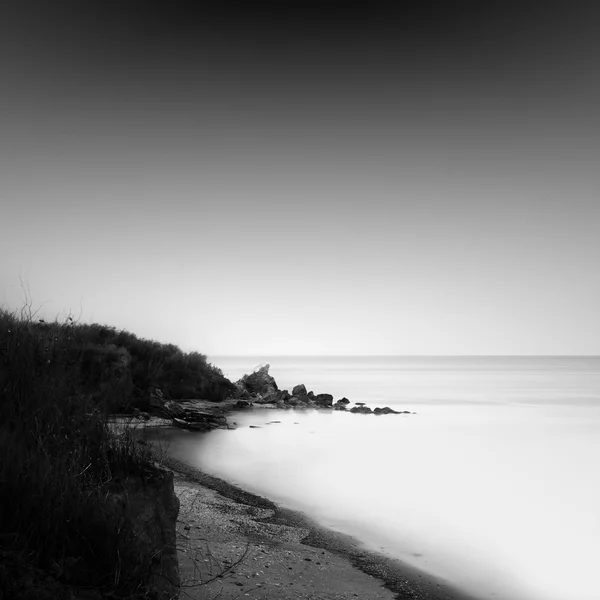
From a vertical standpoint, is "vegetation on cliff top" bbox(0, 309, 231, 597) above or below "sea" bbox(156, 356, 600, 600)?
above

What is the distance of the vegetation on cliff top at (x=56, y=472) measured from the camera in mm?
2633

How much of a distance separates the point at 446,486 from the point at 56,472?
11149 millimetres

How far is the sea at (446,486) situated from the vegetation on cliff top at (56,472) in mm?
5358

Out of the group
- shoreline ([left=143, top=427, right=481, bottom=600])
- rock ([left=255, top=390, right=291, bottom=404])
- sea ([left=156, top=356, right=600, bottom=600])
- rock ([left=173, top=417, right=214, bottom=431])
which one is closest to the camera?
shoreline ([left=143, top=427, right=481, bottom=600])

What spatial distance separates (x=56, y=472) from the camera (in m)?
2.89

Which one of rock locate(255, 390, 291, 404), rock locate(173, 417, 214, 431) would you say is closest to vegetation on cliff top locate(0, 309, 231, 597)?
rock locate(173, 417, 214, 431)

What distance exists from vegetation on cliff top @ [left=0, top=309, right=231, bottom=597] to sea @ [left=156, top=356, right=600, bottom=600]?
5.36m

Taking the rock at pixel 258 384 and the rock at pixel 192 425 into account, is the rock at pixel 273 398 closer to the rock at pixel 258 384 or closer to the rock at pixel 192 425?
the rock at pixel 258 384

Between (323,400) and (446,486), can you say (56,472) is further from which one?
(323,400)

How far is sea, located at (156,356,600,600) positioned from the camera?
7.45 m

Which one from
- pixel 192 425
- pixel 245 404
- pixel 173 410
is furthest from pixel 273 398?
pixel 192 425

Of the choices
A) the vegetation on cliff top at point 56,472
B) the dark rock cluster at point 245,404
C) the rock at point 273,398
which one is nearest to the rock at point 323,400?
the dark rock cluster at point 245,404

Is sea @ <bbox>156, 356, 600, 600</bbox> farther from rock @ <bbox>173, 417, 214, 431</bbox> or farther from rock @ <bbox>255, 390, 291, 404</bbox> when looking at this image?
rock @ <bbox>255, 390, 291, 404</bbox>

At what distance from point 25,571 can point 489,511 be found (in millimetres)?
10167
